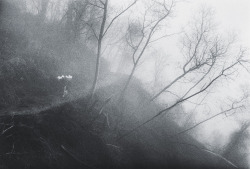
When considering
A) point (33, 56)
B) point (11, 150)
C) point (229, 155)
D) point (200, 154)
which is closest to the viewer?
point (11, 150)

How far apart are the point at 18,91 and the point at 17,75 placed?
157 cm

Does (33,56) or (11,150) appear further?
(33,56)

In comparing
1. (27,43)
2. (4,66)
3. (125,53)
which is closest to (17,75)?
(4,66)

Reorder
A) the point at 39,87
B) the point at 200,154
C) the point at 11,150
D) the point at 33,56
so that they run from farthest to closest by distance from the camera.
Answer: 1. the point at 200,154
2. the point at 33,56
3. the point at 39,87
4. the point at 11,150

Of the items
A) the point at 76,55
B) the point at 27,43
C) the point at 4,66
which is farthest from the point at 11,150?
the point at 76,55

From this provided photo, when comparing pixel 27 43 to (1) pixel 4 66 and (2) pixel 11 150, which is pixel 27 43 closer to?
(1) pixel 4 66

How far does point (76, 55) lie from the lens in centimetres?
2570

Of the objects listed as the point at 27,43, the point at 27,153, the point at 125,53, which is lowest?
the point at 27,153

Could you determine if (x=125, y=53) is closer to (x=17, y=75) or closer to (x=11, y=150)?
(x=17, y=75)

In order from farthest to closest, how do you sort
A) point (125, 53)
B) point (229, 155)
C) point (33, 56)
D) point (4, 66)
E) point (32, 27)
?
point (125, 53) → point (229, 155) → point (32, 27) → point (33, 56) → point (4, 66)

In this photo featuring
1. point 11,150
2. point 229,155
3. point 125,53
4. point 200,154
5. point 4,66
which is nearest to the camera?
point 11,150

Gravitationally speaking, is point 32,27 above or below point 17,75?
above

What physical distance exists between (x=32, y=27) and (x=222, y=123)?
59728 mm

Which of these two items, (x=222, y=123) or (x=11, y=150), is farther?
(x=222, y=123)
